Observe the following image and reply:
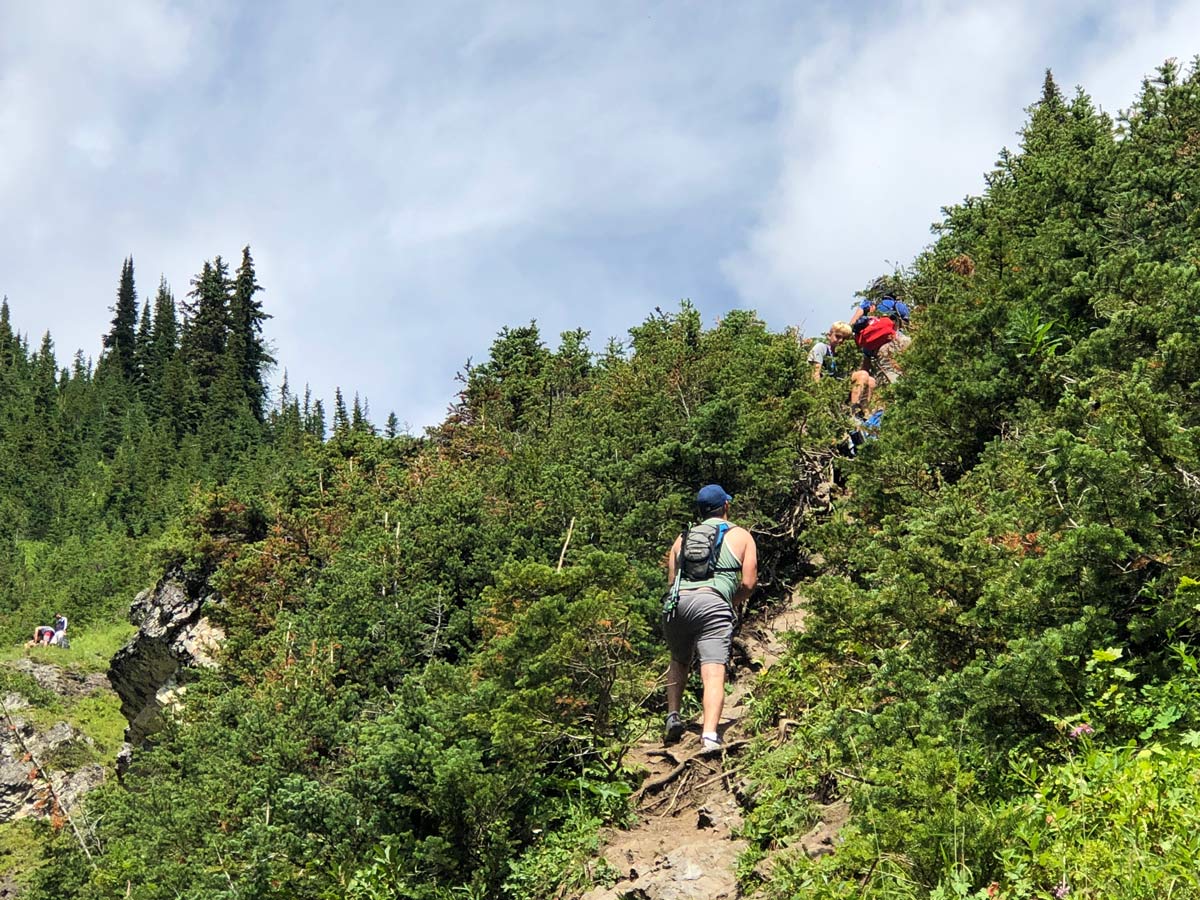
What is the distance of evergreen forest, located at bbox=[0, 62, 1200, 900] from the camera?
171 inches

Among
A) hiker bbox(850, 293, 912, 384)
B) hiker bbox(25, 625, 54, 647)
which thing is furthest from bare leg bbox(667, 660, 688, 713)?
hiker bbox(25, 625, 54, 647)

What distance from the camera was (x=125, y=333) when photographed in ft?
377

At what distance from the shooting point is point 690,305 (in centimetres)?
1311

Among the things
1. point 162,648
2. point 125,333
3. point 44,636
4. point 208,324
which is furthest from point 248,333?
point 162,648

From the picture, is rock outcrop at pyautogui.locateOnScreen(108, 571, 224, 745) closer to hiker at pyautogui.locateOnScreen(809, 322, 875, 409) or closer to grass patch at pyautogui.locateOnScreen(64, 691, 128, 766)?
hiker at pyautogui.locateOnScreen(809, 322, 875, 409)

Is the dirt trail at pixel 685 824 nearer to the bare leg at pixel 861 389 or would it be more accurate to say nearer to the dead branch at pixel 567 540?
the dead branch at pixel 567 540

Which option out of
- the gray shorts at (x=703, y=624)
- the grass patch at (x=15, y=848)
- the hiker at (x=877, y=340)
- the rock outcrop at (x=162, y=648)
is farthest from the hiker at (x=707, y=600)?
the grass patch at (x=15, y=848)

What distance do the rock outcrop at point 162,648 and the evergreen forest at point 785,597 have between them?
22.5 inches

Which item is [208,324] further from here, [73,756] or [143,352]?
[73,756]

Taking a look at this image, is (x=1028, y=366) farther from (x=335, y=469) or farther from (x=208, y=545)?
(x=208, y=545)

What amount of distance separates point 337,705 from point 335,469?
264 inches

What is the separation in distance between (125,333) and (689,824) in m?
121

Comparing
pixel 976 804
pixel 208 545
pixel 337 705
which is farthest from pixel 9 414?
pixel 976 804

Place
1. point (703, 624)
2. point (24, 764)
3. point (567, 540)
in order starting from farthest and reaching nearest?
1. point (24, 764)
2. point (567, 540)
3. point (703, 624)
